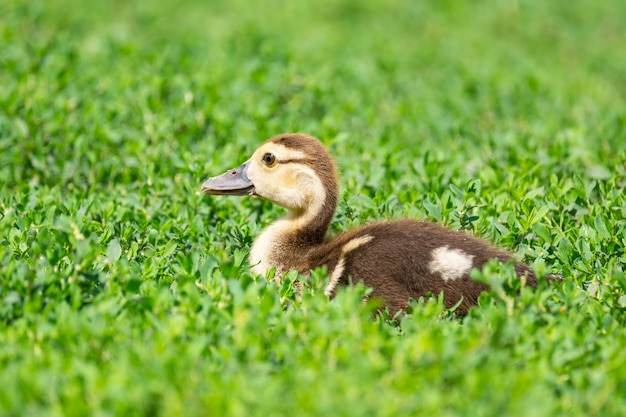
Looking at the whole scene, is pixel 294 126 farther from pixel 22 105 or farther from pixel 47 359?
pixel 47 359

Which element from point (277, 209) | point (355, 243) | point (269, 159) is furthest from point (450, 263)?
point (277, 209)

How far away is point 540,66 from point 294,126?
15.7ft

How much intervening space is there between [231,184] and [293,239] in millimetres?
530

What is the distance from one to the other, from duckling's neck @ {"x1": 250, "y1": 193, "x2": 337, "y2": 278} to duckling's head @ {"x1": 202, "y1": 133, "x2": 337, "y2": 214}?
2 cm

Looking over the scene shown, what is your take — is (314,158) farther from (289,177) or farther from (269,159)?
(269,159)

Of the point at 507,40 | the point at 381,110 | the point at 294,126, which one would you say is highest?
the point at 294,126

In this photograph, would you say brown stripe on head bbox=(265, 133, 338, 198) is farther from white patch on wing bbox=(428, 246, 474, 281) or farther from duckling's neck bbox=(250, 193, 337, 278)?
white patch on wing bbox=(428, 246, 474, 281)

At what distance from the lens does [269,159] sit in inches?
236

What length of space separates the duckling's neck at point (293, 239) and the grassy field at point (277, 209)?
0.80ft

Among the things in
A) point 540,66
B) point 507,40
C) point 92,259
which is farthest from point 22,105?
point 507,40

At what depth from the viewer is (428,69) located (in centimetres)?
1138

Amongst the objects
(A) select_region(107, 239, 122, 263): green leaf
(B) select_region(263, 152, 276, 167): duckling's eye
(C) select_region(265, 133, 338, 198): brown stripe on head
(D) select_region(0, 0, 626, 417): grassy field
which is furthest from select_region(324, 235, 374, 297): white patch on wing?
(A) select_region(107, 239, 122, 263): green leaf

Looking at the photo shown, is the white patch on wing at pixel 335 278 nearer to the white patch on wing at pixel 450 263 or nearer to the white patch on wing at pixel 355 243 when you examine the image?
the white patch on wing at pixel 355 243

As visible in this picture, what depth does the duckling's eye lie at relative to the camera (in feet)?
19.6
